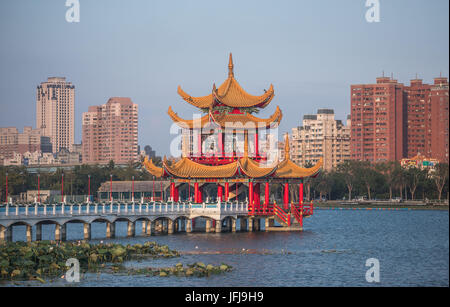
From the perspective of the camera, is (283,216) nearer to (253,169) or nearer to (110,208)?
(253,169)

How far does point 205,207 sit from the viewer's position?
68375mm

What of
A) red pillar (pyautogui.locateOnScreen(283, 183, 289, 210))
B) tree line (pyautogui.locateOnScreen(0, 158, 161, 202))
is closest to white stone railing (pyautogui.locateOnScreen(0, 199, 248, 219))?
red pillar (pyautogui.locateOnScreen(283, 183, 289, 210))

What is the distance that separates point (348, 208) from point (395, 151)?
58.9 m

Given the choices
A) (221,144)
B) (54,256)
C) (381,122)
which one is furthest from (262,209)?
(381,122)

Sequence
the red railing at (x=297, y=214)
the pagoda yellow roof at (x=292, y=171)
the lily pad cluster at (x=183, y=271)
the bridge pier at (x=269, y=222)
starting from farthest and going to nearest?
the pagoda yellow roof at (x=292, y=171)
the bridge pier at (x=269, y=222)
the red railing at (x=297, y=214)
the lily pad cluster at (x=183, y=271)

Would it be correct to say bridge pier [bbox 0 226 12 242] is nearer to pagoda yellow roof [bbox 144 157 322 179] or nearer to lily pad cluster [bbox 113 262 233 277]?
lily pad cluster [bbox 113 262 233 277]

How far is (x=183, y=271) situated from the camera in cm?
4484

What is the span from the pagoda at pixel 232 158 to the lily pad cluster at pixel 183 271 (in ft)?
76.3

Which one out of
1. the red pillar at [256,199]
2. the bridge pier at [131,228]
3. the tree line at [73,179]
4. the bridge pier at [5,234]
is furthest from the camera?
the tree line at [73,179]

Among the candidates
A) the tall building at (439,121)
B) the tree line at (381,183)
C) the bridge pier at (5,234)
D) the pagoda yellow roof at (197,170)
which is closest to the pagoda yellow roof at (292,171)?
the pagoda yellow roof at (197,170)

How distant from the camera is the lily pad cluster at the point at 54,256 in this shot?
143 feet

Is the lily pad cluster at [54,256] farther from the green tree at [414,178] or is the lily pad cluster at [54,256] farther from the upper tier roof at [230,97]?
the green tree at [414,178]
